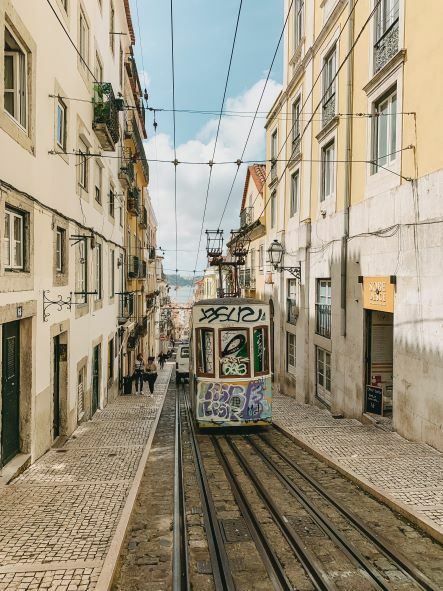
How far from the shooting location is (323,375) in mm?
15844

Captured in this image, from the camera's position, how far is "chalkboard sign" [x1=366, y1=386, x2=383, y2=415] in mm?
11586

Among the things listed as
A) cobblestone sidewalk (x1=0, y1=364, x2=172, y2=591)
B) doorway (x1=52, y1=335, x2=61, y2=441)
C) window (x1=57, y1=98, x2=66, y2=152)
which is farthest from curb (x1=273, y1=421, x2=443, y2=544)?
window (x1=57, y1=98, x2=66, y2=152)

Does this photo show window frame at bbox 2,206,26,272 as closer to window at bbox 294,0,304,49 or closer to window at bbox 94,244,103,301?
window at bbox 94,244,103,301

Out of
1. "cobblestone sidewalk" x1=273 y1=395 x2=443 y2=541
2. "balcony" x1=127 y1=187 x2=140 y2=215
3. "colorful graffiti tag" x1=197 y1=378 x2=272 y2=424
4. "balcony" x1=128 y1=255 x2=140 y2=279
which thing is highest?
"balcony" x1=127 y1=187 x2=140 y2=215

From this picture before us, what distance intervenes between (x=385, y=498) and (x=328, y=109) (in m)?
12.2

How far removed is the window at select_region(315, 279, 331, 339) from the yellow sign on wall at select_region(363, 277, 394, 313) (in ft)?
10.2

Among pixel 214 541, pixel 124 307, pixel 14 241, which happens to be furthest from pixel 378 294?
pixel 124 307

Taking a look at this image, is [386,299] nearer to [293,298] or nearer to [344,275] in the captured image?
[344,275]

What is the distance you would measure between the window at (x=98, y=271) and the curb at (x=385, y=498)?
8759 mm

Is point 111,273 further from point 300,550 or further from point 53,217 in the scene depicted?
point 300,550

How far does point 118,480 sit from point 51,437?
2.84 metres

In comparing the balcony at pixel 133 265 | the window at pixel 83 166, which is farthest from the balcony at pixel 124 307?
the window at pixel 83 166

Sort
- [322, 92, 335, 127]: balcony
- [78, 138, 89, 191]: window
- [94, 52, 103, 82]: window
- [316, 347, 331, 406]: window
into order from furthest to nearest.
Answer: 1. [316, 347, 331, 406]: window
2. [94, 52, 103, 82]: window
3. [322, 92, 335, 127]: balcony
4. [78, 138, 89, 191]: window

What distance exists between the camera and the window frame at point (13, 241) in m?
7.37
